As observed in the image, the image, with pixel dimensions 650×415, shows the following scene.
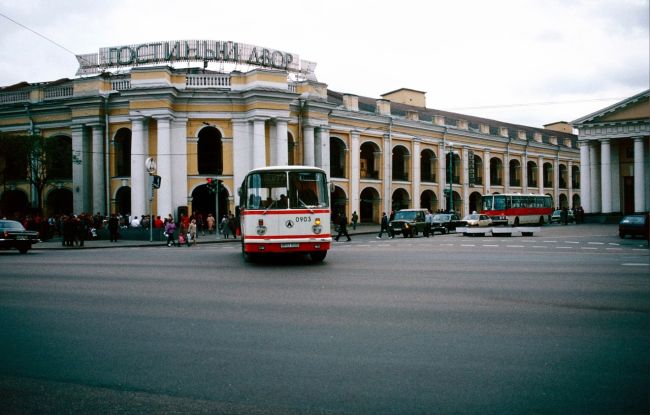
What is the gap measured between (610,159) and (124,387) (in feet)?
199

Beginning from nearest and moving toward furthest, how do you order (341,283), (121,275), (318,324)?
(318,324) < (341,283) < (121,275)

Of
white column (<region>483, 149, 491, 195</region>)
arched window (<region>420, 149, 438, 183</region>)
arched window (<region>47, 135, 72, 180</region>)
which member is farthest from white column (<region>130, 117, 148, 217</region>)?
white column (<region>483, 149, 491, 195</region>)

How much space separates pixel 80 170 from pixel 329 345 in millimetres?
39493

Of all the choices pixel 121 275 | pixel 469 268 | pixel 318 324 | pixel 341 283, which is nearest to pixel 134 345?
pixel 318 324

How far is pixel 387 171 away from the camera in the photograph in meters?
50.3

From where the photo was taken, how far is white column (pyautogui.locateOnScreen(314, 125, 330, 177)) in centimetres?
4388

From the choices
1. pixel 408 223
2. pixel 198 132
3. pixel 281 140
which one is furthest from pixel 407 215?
pixel 198 132

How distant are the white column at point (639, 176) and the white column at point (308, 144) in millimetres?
32297

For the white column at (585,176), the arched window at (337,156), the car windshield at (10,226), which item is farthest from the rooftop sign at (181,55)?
the white column at (585,176)

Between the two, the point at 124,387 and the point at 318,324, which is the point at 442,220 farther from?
the point at 124,387

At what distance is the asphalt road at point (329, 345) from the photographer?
15.3 ft

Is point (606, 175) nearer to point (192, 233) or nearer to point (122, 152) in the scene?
point (192, 233)

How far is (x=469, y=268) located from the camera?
46.6 ft

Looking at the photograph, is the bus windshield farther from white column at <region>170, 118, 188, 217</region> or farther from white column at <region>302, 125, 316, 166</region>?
white column at <region>302, 125, 316, 166</region>
